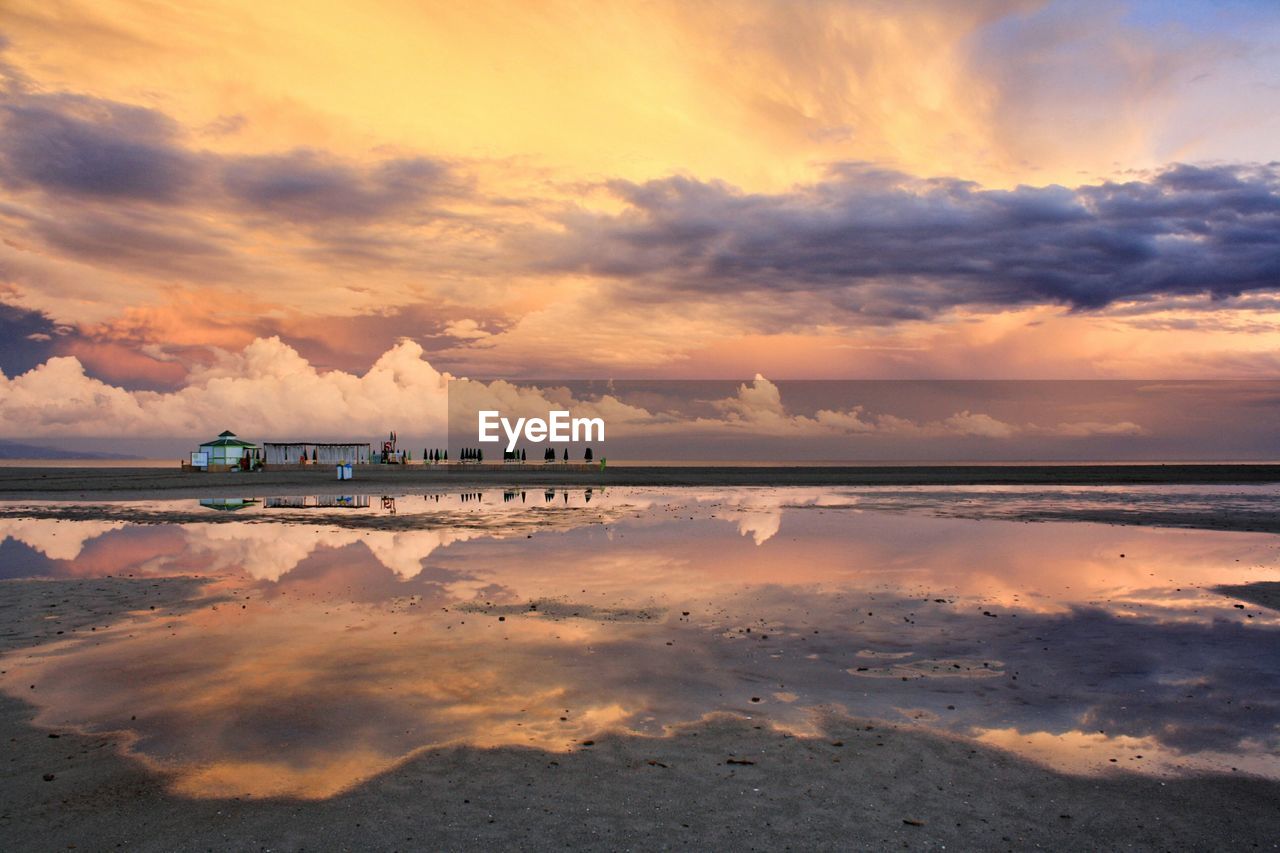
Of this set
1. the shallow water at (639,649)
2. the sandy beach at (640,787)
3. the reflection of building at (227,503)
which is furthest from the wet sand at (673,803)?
the reflection of building at (227,503)

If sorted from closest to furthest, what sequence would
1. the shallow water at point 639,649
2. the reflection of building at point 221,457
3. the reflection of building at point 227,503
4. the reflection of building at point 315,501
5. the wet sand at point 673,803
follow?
1. the wet sand at point 673,803
2. the shallow water at point 639,649
3. the reflection of building at point 227,503
4. the reflection of building at point 315,501
5. the reflection of building at point 221,457

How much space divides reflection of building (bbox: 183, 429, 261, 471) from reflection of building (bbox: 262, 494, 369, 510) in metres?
50.0

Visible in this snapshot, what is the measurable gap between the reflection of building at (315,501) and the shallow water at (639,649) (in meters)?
15.3

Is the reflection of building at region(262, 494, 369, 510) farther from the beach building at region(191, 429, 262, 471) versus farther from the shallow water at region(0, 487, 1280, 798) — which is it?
the beach building at region(191, 429, 262, 471)

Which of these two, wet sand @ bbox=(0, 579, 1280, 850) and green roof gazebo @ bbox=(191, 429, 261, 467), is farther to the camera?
green roof gazebo @ bbox=(191, 429, 261, 467)

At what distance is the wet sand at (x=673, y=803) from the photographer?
700 cm

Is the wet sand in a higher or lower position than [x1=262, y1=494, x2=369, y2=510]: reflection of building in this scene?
lower

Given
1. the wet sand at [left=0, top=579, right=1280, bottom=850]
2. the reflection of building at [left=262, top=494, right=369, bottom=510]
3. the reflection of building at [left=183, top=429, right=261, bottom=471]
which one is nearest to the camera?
the wet sand at [left=0, top=579, right=1280, bottom=850]

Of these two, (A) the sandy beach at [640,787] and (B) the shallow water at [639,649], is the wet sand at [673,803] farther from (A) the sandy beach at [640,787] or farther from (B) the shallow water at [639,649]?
(B) the shallow water at [639,649]

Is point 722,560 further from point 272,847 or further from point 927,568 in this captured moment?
point 272,847

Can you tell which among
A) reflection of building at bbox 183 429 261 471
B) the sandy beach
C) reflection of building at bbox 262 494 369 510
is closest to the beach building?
reflection of building at bbox 183 429 261 471

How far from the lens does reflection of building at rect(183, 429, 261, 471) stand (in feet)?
316

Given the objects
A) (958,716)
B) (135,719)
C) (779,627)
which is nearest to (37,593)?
(135,719)

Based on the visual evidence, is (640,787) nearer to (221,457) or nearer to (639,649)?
(639,649)
